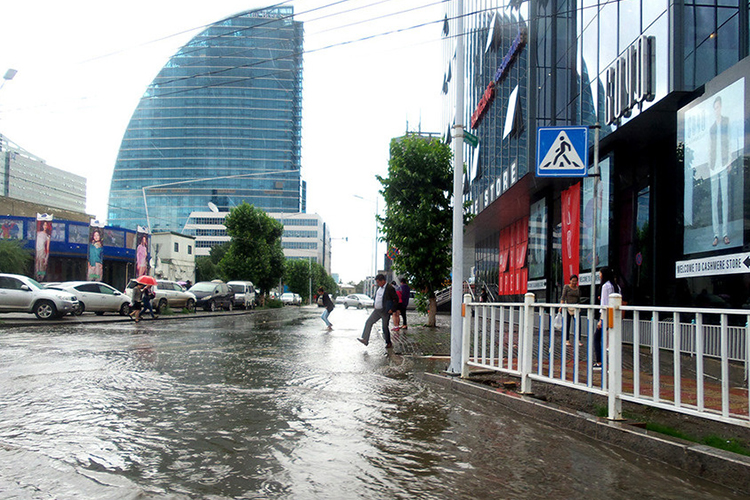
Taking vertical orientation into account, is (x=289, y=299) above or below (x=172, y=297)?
below

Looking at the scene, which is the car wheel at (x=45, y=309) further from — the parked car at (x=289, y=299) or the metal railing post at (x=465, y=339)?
the parked car at (x=289, y=299)

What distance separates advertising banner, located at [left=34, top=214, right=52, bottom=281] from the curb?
38.7 m

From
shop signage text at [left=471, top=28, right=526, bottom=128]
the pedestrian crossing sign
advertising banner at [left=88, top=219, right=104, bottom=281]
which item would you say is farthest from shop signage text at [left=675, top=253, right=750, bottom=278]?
advertising banner at [left=88, top=219, right=104, bottom=281]

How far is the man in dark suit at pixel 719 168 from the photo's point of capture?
1098cm

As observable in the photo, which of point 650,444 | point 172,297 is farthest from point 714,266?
point 172,297

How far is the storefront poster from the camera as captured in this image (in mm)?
10656

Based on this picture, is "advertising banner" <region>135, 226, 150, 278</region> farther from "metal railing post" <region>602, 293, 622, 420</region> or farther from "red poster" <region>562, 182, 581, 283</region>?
"metal railing post" <region>602, 293, 622, 420</region>

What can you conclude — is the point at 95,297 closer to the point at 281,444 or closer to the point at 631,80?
the point at 631,80

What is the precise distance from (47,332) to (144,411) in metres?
12.2

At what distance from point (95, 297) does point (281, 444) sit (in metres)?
22.7

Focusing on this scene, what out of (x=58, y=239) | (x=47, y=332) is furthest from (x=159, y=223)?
(x=47, y=332)

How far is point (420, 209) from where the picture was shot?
2019 centimetres

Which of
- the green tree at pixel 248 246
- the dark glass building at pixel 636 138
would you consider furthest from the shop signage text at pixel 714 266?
the green tree at pixel 248 246

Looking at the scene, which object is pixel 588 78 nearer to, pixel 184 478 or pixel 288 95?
pixel 184 478
